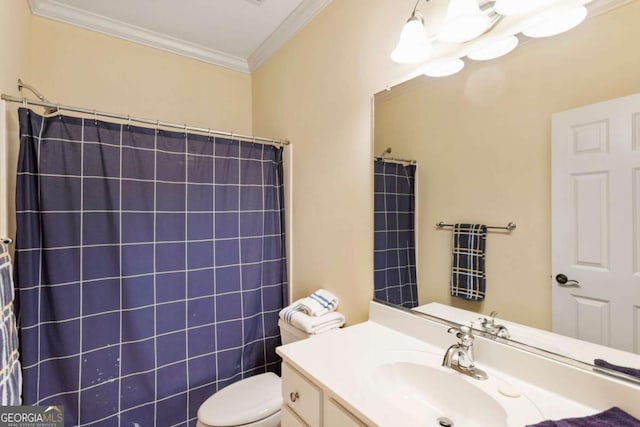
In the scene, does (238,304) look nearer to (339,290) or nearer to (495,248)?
(339,290)

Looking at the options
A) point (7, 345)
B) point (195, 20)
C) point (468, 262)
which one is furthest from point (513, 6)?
point (7, 345)

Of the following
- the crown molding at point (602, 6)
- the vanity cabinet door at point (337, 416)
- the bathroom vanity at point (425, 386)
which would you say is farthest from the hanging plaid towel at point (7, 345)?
the crown molding at point (602, 6)

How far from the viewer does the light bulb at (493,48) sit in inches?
35.9

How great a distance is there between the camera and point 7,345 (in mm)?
995

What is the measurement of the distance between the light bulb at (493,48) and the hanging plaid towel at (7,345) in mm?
1708

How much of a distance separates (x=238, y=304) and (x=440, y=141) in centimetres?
139

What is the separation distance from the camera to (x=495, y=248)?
0.96m

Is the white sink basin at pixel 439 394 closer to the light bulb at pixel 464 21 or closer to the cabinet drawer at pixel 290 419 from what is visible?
the cabinet drawer at pixel 290 419

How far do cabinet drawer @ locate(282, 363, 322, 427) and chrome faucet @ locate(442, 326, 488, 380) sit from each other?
0.41 meters

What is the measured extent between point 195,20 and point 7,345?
184 centimetres

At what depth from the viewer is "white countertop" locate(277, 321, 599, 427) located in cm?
72

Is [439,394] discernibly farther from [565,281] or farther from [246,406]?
[246,406]

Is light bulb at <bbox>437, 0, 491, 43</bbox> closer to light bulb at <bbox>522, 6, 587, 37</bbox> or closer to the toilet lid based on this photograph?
light bulb at <bbox>522, 6, 587, 37</bbox>

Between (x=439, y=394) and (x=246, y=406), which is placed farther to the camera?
(x=246, y=406)
